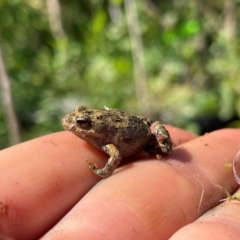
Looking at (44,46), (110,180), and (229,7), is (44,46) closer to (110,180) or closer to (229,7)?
(229,7)

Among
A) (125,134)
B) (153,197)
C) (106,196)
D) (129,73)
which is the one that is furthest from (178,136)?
(129,73)

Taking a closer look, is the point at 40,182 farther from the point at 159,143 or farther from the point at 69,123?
the point at 159,143

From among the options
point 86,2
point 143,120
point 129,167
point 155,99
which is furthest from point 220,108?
point 86,2

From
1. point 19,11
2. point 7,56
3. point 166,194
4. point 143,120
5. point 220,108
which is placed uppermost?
point 19,11

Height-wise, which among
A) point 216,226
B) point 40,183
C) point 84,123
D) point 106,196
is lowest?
point 216,226

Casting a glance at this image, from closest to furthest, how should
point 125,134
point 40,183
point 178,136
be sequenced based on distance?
point 40,183, point 125,134, point 178,136

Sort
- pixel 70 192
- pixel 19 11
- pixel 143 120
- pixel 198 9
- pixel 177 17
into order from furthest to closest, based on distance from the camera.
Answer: pixel 198 9
pixel 177 17
pixel 19 11
pixel 143 120
pixel 70 192

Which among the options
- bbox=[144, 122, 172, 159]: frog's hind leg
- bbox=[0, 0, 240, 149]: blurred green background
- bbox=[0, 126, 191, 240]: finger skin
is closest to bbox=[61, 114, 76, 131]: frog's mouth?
bbox=[0, 126, 191, 240]: finger skin
